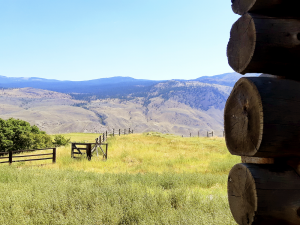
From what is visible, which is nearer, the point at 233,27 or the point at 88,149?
the point at 233,27

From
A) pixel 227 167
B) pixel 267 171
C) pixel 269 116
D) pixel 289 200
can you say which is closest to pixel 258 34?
pixel 269 116

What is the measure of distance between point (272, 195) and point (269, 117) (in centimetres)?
57

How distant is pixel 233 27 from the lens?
1952 mm

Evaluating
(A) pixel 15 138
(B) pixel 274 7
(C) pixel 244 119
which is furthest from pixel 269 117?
(A) pixel 15 138

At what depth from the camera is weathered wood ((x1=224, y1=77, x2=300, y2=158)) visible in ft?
5.06

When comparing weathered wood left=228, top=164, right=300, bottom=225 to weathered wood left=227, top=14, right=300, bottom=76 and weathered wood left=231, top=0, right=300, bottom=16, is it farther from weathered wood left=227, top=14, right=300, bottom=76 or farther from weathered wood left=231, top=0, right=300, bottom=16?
weathered wood left=231, top=0, right=300, bottom=16

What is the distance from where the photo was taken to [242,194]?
5.82 ft

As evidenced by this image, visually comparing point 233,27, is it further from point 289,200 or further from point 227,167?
point 227,167

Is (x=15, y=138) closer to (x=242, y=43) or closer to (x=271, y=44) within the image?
(x=242, y=43)

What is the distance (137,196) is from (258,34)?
14.2ft

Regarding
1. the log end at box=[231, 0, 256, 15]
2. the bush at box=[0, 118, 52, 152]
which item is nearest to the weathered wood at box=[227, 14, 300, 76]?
the log end at box=[231, 0, 256, 15]

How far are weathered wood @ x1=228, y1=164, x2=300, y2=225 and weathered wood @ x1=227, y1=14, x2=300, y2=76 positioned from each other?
0.78m

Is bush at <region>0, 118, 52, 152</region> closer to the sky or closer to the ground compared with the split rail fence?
closer to the ground

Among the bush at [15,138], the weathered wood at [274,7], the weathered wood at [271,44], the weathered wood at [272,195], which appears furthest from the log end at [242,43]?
the bush at [15,138]
